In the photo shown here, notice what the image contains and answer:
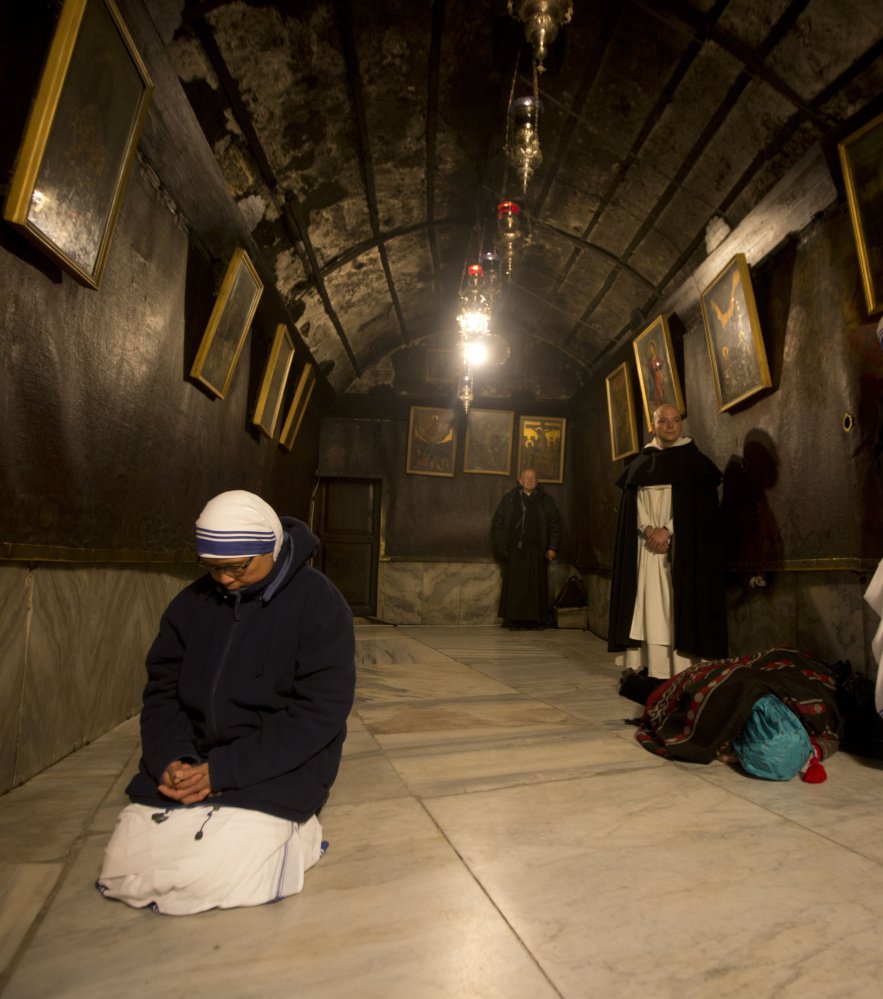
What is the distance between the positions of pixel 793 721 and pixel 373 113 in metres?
4.87

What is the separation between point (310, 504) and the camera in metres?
8.93

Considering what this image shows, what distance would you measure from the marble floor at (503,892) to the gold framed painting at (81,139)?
2.09 meters

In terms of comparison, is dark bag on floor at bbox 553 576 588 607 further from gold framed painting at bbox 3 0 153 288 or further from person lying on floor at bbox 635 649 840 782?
gold framed painting at bbox 3 0 153 288

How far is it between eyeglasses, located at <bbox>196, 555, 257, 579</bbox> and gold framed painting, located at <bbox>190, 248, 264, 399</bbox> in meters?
2.54

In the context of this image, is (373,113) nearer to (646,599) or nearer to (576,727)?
(646,599)

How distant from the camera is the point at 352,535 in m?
9.49

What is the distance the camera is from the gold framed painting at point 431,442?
9.47 m

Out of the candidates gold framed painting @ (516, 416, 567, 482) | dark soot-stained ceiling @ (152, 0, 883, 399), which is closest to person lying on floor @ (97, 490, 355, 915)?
dark soot-stained ceiling @ (152, 0, 883, 399)

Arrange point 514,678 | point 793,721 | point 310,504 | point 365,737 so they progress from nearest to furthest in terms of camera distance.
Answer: point 793,721 → point 365,737 → point 514,678 → point 310,504

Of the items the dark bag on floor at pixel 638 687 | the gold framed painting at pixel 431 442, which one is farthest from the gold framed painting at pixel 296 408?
the dark bag on floor at pixel 638 687

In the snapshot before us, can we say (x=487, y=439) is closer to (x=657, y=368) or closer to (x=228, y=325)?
(x=657, y=368)

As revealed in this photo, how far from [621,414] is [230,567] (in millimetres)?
6231

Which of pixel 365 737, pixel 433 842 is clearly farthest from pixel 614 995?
pixel 365 737

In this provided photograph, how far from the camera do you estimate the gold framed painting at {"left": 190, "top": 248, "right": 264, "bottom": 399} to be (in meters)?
3.92
